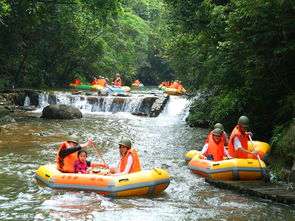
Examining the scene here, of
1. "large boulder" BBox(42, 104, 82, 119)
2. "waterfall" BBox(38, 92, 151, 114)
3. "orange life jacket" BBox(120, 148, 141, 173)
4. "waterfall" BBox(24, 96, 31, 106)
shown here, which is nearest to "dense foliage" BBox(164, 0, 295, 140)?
"orange life jacket" BBox(120, 148, 141, 173)

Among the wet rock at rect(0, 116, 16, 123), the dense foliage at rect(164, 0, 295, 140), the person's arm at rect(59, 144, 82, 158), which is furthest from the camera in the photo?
the wet rock at rect(0, 116, 16, 123)

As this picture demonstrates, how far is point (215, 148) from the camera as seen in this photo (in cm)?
944

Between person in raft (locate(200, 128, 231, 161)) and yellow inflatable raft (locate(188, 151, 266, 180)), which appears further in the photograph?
person in raft (locate(200, 128, 231, 161))

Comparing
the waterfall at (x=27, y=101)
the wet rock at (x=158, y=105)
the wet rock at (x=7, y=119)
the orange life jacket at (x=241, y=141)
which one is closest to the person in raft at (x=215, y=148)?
the orange life jacket at (x=241, y=141)

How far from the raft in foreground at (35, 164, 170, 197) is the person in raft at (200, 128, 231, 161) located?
6.79 feet

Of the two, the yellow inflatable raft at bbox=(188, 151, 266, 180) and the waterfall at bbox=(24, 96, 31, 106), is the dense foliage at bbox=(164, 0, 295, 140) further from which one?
the waterfall at bbox=(24, 96, 31, 106)

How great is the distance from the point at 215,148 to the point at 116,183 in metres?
2.95

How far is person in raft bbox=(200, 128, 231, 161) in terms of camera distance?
9.24 metres

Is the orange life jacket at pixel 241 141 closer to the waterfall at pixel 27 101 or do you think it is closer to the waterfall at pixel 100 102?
the waterfall at pixel 100 102

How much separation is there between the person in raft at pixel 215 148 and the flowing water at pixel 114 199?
2.04ft

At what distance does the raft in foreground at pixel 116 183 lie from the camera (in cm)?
738

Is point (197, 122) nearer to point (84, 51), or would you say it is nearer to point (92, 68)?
point (84, 51)

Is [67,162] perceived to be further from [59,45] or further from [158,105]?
[59,45]

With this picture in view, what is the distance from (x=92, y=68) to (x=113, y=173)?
25793mm
